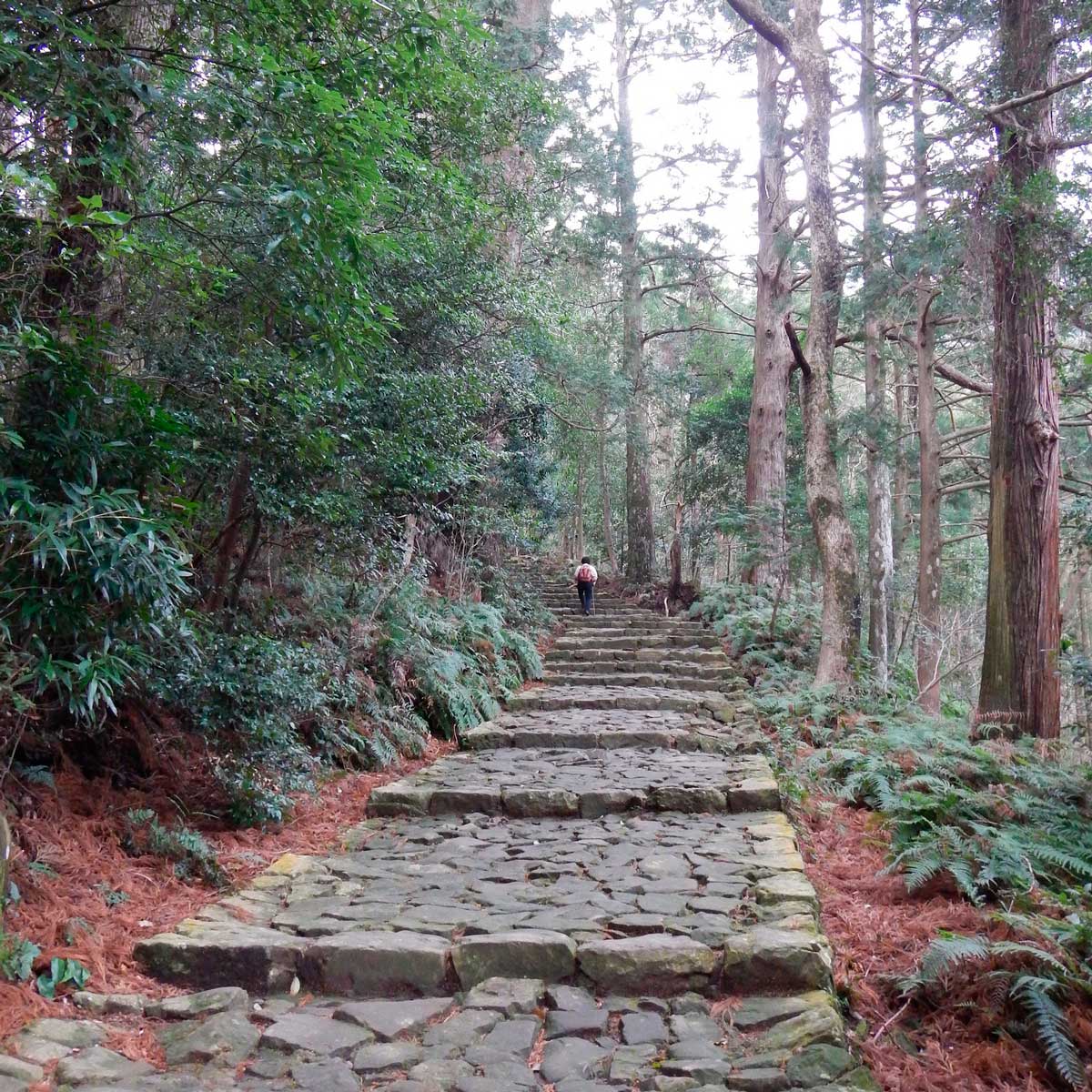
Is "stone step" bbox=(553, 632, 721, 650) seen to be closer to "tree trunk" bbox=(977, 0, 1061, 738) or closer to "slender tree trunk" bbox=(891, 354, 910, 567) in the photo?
"slender tree trunk" bbox=(891, 354, 910, 567)

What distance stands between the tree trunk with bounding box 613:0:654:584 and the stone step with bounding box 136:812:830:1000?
14561 mm

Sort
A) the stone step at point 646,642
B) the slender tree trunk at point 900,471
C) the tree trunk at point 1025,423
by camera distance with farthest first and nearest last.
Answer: the stone step at point 646,642 < the slender tree trunk at point 900,471 < the tree trunk at point 1025,423

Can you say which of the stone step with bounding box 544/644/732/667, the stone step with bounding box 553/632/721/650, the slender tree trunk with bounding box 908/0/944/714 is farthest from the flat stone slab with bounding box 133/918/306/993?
the stone step with bounding box 553/632/721/650

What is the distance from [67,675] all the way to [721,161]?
19.1 metres

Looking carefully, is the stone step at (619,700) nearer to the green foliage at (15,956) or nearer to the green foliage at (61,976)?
the green foliage at (61,976)

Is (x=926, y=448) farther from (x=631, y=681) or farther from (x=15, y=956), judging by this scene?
(x=15, y=956)

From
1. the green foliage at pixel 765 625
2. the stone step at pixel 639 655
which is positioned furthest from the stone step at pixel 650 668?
the green foliage at pixel 765 625

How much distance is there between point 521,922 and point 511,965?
408 mm

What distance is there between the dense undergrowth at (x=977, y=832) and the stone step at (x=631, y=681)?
1.17 metres

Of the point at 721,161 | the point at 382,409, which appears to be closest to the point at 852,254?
the point at 721,161

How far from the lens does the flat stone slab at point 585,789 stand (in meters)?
6.30

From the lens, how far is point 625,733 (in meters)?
8.45

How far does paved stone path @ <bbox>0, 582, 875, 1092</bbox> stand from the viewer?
9.41ft

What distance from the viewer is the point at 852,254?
534 inches
